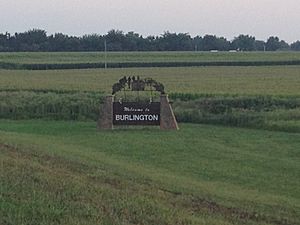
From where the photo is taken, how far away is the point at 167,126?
27.3 meters

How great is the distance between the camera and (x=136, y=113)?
2733cm

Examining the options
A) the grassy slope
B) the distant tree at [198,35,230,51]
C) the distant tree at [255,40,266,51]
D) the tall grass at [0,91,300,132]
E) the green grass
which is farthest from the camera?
the distant tree at [255,40,266,51]

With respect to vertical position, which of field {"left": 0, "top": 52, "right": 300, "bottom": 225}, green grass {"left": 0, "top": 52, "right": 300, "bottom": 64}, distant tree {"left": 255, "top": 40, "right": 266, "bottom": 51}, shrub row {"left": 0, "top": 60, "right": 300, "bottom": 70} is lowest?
field {"left": 0, "top": 52, "right": 300, "bottom": 225}

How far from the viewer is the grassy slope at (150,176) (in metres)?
9.83

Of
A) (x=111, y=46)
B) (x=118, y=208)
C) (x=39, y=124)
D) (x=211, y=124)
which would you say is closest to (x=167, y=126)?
(x=211, y=124)

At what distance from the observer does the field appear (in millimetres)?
10117

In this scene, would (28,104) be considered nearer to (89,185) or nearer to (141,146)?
(141,146)

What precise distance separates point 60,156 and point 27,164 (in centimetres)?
409

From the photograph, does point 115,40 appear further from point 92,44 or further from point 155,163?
point 155,163

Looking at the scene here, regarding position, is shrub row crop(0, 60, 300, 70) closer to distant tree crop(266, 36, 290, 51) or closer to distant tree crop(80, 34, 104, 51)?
distant tree crop(80, 34, 104, 51)

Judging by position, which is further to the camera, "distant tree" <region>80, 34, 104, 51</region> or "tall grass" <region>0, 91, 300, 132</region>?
"distant tree" <region>80, 34, 104, 51</region>

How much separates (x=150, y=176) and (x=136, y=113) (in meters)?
11.5

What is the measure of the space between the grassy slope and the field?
0.02 meters

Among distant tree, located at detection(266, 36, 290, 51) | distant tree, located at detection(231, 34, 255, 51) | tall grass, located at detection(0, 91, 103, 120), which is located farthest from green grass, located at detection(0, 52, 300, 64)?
distant tree, located at detection(266, 36, 290, 51)
